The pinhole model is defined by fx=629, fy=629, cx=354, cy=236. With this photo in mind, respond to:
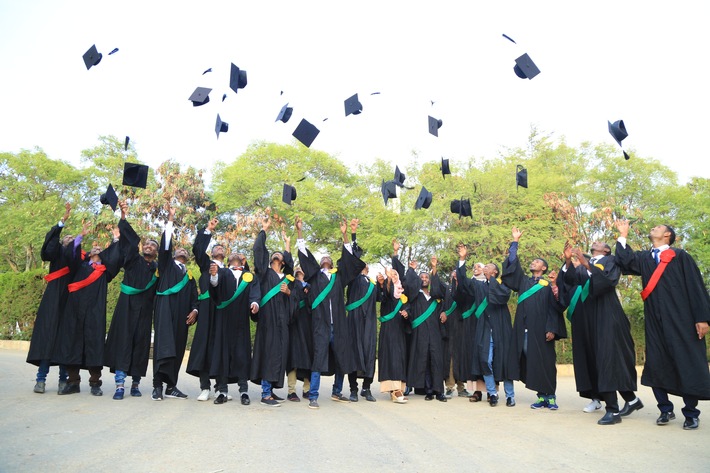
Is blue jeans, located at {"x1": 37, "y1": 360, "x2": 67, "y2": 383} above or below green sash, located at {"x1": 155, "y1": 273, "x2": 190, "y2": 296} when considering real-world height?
below

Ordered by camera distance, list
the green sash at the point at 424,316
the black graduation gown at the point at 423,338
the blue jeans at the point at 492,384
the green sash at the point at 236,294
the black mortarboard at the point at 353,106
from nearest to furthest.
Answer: the green sash at the point at 236,294 < the blue jeans at the point at 492,384 < the black graduation gown at the point at 423,338 < the green sash at the point at 424,316 < the black mortarboard at the point at 353,106

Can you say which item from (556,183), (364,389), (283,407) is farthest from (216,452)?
(556,183)

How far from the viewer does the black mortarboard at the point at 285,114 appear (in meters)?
11.1

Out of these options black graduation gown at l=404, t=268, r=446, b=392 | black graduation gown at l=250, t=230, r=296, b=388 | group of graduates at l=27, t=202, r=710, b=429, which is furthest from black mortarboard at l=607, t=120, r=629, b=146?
black graduation gown at l=250, t=230, r=296, b=388

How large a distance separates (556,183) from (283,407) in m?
24.3

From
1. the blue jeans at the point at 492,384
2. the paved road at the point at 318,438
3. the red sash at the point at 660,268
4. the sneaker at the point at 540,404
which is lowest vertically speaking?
the paved road at the point at 318,438

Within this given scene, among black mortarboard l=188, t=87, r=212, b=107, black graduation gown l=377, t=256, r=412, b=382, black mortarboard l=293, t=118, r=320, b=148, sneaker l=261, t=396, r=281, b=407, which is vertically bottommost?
sneaker l=261, t=396, r=281, b=407

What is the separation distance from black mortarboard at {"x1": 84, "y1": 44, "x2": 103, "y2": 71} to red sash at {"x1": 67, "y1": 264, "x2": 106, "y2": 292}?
336 cm

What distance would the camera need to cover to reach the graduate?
22.6 ft

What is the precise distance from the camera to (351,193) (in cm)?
3228

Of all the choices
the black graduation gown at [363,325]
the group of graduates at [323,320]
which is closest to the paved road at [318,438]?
the group of graduates at [323,320]

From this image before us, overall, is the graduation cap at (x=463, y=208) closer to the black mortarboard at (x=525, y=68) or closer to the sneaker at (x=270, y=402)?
the black mortarboard at (x=525, y=68)

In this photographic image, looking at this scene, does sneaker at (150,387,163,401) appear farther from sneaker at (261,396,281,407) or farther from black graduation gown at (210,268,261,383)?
sneaker at (261,396,281,407)

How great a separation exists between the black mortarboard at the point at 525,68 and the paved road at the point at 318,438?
5.61 m
